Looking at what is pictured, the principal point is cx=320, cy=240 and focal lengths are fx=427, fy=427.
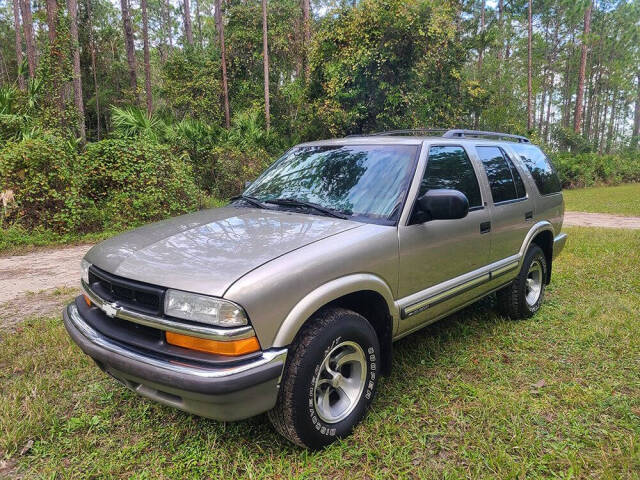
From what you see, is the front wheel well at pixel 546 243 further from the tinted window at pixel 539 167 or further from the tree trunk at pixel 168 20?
the tree trunk at pixel 168 20

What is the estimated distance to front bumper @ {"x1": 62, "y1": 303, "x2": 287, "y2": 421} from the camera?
6.37 ft

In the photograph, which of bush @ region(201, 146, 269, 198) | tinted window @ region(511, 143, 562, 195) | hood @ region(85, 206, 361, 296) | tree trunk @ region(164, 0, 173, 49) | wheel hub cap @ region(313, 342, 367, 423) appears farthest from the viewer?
tree trunk @ region(164, 0, 173, 49)

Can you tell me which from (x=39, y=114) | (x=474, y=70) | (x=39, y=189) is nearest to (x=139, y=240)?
(x=39, y=189)

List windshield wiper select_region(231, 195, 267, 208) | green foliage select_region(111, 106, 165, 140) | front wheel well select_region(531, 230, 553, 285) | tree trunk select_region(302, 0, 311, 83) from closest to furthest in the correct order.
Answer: windshield wiper select_region(231, 195, 267, 208)
front wheel well select_region(531, 230, 553, 285)
green foliage select_region(111, 106, 165, 140)
tree trunk select_region(302, 0, 311, 83)

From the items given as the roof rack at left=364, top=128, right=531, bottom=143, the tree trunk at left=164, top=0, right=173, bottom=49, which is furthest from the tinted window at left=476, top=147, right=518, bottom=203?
the tree trunk at left=164, top=0, right=173, bottom=49

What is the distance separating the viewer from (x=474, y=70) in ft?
86.7

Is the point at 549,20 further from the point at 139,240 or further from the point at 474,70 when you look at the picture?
the point at 139,240

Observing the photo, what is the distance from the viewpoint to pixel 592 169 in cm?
2255

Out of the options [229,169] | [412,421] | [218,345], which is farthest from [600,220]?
[218,345]

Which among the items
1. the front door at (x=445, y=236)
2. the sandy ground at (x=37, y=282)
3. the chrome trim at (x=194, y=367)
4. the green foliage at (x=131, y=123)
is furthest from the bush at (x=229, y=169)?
the chrome trim at (x=194, y=367)

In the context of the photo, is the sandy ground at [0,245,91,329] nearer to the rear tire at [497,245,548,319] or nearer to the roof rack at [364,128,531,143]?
the roof rack at [364,128,531,143]

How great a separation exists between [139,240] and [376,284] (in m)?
1.49

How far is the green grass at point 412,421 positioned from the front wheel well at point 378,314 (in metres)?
0.39

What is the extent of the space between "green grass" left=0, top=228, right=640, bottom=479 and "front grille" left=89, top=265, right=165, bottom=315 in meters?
0.88
